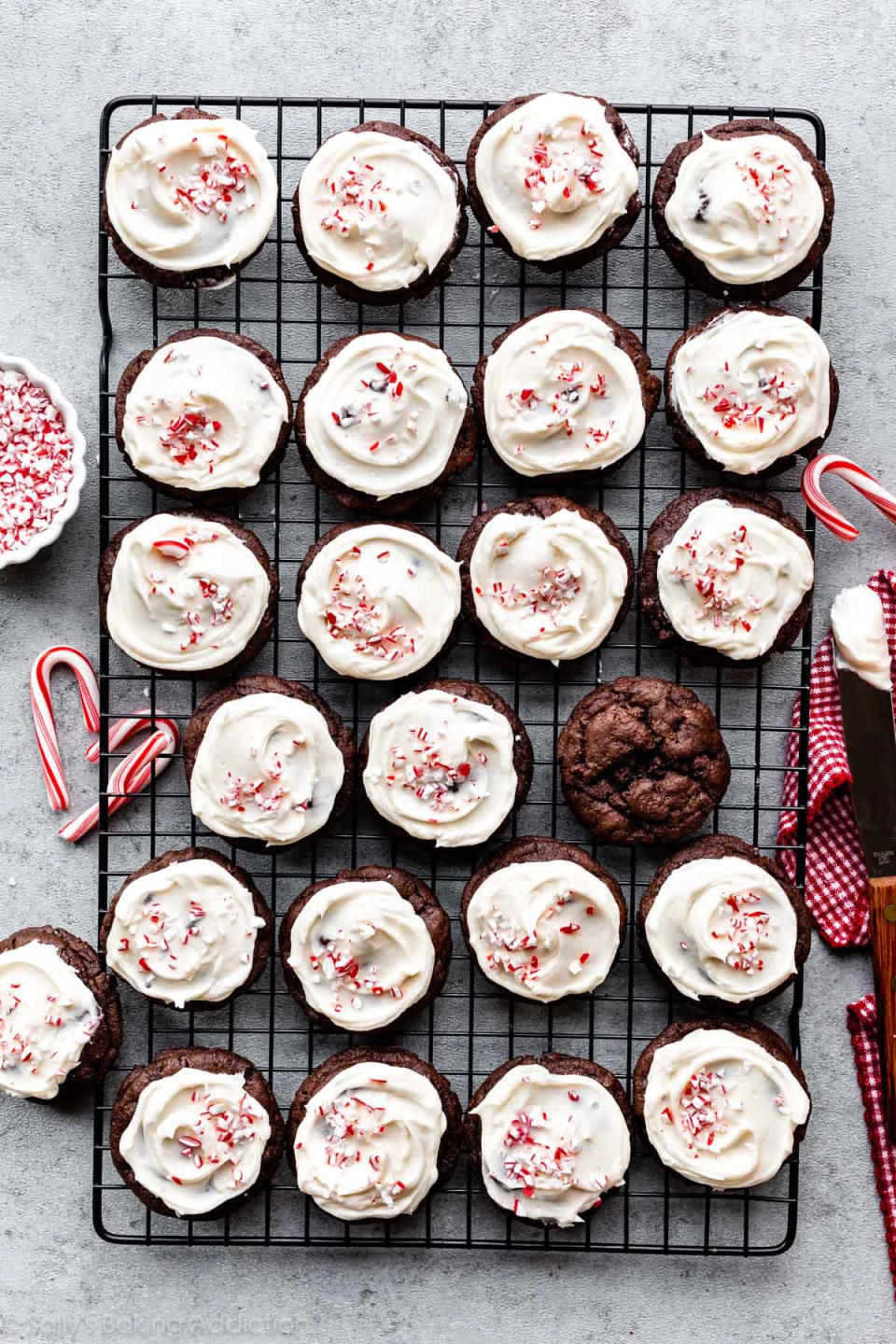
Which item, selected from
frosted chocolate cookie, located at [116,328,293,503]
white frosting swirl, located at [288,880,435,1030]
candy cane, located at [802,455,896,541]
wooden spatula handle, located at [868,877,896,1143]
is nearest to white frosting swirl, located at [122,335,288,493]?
frosted chocolate cookie, located at [116,328,293,503]

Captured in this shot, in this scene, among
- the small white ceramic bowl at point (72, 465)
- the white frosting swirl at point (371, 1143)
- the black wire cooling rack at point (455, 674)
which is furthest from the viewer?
the black wire cooling rack at point (455, 674)

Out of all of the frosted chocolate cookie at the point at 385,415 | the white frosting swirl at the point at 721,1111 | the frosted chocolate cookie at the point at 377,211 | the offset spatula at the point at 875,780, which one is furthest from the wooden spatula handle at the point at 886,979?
the frosted chocolate cookie at the point at 377,211

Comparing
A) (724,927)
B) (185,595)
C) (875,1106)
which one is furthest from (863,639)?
(185,595)

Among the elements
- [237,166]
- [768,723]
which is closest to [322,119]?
[237,166]

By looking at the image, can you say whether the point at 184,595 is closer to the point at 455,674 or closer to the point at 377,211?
the point at 455,674

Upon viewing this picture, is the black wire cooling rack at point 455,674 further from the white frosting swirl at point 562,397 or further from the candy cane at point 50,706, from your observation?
the white frosting swirl at point 562,397

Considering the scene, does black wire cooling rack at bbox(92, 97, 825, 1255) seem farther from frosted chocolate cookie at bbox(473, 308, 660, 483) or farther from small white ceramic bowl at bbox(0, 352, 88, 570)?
frosted chocolate cookie at bbox(473, 308, 660, 483)
